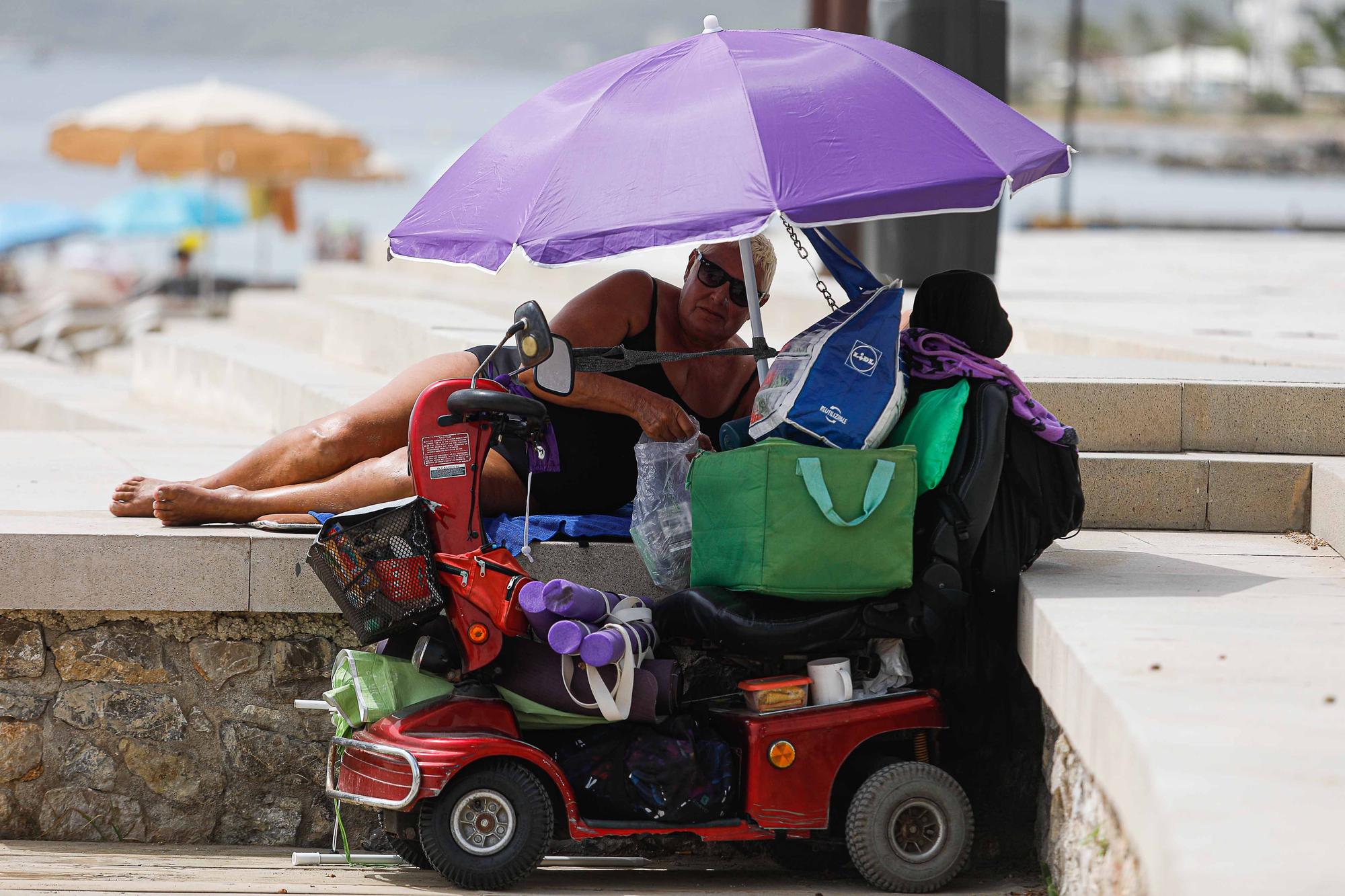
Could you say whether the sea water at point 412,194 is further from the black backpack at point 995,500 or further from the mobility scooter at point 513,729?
the black backpack at point 995,500

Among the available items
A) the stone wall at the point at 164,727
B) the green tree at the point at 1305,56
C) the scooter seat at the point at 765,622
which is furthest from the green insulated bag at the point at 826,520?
the green tree at the point at 1305,56

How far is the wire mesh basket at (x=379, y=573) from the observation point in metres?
3.79

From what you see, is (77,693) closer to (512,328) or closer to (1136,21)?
(512,328)

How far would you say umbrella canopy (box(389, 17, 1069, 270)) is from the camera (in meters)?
3.53

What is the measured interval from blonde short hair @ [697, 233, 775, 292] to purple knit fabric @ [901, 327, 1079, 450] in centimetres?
43

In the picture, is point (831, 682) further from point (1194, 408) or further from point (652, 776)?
point (1194, 408)

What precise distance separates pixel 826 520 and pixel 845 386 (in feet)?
1.18

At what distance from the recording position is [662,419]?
4242 millimetres

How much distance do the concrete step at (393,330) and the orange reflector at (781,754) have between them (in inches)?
102

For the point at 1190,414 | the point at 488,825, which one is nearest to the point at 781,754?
the point at 488,825

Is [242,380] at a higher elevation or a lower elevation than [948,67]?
lower

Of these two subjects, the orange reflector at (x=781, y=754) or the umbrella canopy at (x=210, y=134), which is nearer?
the orange reflector at (x=781, y=754)

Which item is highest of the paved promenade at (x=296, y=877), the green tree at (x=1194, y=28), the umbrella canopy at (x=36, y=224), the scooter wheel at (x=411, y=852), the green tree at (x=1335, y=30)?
the green tree at (x=1194, y=28)

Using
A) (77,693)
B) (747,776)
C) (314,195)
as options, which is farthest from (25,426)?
(314,195)
